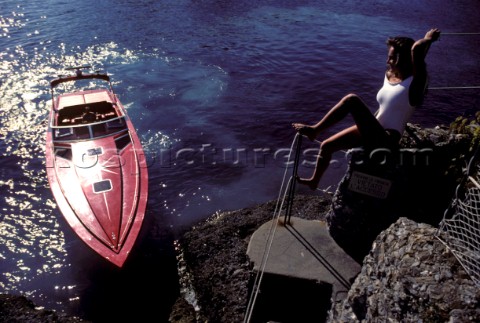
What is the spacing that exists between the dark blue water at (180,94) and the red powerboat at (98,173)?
115 cm

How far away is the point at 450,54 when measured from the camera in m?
21.8

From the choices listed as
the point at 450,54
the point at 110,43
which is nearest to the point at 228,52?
the point at 110,43

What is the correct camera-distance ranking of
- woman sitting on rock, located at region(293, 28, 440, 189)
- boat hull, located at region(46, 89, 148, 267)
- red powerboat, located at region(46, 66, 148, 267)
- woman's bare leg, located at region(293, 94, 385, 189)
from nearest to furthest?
Answer: woman sitting on rock, located at region(293, 28, 440, 189), woman's bare leg, located at region(293, 94, 385, 189), boat hull, located at region(46, 89, 148, 267), red powerboat, located at region(46, 66, 148, 267)

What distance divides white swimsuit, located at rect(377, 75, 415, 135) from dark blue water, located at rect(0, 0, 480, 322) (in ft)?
19.7

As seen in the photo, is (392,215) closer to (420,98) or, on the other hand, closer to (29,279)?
(420,98)

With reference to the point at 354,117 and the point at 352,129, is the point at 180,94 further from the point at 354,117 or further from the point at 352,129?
the point at 354,117

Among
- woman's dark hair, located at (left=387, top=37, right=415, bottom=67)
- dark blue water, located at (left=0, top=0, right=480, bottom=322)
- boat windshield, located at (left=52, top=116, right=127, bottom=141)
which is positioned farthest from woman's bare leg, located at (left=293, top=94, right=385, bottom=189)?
boat windshield, located at (left=52, top=116, right=127, bottom=141)

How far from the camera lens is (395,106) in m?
4.88

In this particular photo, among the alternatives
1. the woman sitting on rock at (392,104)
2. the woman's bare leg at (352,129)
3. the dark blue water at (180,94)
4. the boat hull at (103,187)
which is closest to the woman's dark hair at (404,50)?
the woman sitting on rock at (392,104)

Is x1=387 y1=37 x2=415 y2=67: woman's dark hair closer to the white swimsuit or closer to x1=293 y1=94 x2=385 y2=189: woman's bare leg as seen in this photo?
the white swimsuit

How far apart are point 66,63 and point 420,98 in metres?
20.6

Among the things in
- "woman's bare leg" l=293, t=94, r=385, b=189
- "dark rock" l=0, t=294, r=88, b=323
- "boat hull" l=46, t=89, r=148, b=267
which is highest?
"woman's bare leg" l=293, t=94, r=385, b=189

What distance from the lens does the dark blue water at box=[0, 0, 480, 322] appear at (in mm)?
8633

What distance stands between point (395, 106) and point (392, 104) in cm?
5
